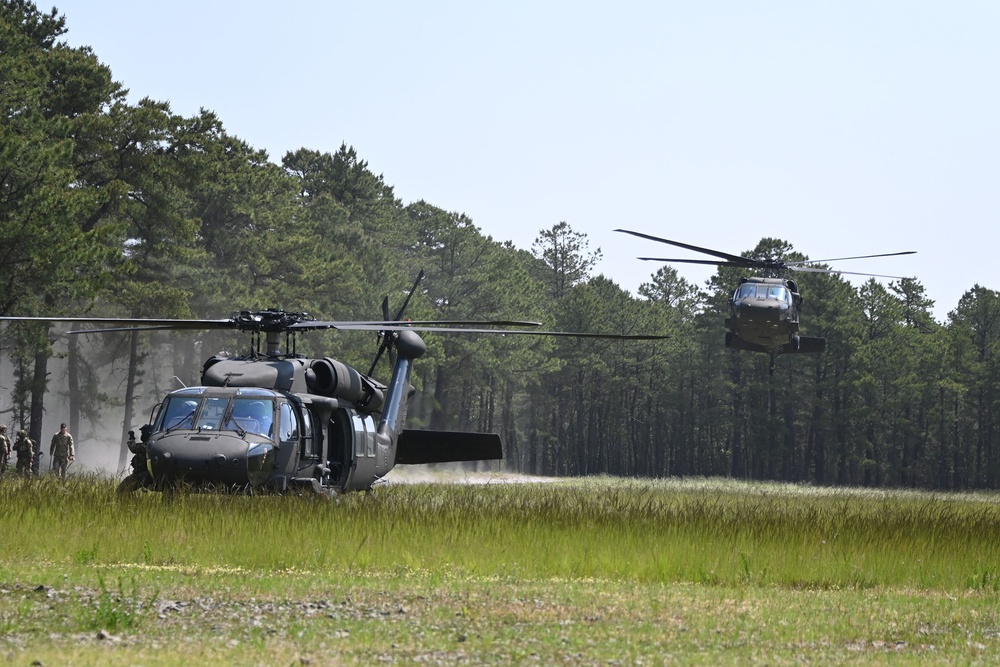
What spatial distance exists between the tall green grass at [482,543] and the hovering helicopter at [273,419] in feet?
2.84

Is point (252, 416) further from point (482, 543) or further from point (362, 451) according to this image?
point (482, 543)

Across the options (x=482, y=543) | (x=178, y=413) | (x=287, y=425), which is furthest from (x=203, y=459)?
(x=482, y=543)

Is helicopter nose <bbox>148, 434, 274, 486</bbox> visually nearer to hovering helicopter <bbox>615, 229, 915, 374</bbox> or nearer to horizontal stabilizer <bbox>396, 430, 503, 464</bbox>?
horizontal stabilizer <bbox>396, 430, 503, 464</bbox>

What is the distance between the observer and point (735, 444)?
9631 cm

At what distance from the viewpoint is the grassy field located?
9.15 meters

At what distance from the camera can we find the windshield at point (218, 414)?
1920 cm

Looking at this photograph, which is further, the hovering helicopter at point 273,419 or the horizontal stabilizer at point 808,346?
the horizontal stabilizer at point 808,346

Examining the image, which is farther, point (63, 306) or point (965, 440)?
point (965, 440)

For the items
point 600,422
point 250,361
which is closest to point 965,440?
point 600,422

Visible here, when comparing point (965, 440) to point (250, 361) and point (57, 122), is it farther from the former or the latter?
point (250, 361)

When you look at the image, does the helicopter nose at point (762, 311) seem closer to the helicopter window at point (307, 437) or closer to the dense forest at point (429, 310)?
the dense forest at point (429, 310)

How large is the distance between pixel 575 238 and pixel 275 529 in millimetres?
108506

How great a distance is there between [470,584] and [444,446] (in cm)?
1220

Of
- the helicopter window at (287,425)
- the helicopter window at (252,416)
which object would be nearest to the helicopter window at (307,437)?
the helicopter window at (287,425)
